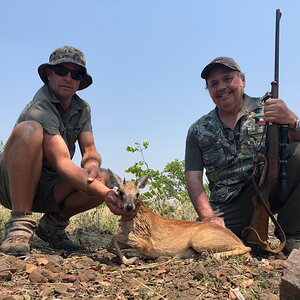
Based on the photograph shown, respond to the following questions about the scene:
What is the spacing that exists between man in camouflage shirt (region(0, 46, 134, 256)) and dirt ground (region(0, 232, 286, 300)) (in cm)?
59

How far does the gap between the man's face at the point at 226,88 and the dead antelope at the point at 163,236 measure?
1.62 m

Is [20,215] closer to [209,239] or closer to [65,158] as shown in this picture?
[65,158]

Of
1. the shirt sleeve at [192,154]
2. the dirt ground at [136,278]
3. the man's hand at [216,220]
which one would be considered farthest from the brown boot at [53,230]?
the shirt sleeve at [192,154]

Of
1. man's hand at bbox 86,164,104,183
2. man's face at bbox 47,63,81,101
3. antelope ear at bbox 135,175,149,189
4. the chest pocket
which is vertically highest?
man's face at bbox 47,63,81,101

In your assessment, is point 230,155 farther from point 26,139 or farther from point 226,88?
point 26,139

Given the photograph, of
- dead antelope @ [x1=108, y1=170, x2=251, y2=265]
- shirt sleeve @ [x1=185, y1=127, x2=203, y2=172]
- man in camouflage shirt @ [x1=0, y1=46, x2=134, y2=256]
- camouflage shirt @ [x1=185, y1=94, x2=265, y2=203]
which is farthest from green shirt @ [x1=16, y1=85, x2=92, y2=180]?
camouflage shirt @ [x1=185, y1=94, x2=265, y2=203]

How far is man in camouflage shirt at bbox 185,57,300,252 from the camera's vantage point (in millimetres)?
5844

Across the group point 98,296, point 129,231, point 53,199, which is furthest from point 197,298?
point 53,199

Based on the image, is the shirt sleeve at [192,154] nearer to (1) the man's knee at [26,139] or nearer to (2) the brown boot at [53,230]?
(2) the brown boot at [53,230]

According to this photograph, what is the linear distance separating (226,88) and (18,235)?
3.20m

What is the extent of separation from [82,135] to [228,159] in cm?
193

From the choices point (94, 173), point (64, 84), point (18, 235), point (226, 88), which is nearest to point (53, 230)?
→ point (18, 235)

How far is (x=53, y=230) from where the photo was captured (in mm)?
5996

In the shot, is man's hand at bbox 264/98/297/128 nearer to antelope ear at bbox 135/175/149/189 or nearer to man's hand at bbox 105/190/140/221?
antelope ear at bbox 135/175/149/189
